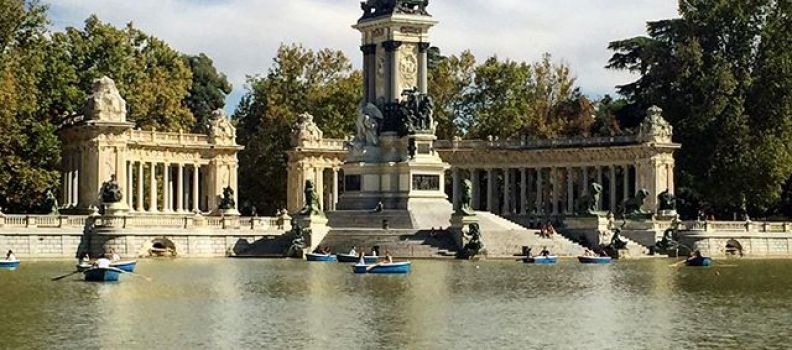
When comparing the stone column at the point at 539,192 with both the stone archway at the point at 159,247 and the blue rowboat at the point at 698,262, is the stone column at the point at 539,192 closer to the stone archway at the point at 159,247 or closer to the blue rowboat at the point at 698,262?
the stone archway at the point at 159,247

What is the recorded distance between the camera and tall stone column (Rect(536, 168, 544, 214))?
11006cm

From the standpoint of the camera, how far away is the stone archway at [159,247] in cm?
7981

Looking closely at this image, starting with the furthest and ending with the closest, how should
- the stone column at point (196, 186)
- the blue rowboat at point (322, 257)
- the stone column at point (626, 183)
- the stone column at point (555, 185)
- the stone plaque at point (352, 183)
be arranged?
the stone column at point (555, 185) → the stone column at point (626, 183) → the stone column at point (196, 186) → the stone plaque at point (352, 183) → the blue rowboat at point (322, 257)

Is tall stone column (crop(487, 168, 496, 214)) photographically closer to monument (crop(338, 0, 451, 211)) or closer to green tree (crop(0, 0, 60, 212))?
monument (crop(338, 0, 451, 211))

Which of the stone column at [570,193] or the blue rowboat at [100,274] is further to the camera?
the stone column at [570,193]

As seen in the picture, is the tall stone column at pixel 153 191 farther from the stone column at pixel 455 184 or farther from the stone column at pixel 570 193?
the stone column at pixel 570 193

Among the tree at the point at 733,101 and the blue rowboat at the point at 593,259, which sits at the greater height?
the tree at the point at 733,101

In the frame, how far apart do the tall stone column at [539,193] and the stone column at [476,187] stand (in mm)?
4286

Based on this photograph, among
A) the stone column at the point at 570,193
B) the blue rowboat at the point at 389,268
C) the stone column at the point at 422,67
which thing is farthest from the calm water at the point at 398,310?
the stone column at the point at 570,193

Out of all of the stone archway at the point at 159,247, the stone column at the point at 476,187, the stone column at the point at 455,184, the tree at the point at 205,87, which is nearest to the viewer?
the stone archway at the point at 159,247

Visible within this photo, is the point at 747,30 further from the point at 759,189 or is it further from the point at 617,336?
the point at 617,336

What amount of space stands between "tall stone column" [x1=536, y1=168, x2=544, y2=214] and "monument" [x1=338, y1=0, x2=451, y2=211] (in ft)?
70.9

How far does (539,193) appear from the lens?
110938 millimetres

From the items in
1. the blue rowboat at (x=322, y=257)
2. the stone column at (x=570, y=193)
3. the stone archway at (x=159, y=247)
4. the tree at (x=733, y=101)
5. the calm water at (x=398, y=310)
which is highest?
the tree at (x=733, y=101)
